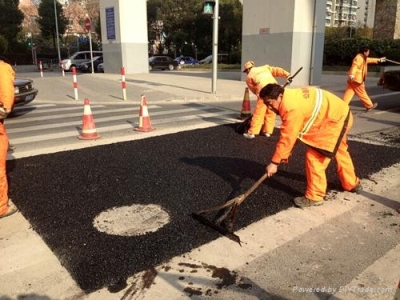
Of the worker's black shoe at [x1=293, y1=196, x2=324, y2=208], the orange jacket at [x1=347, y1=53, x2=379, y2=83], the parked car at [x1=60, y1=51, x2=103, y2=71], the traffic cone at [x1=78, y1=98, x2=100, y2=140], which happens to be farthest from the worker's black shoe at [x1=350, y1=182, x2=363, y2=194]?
the parked car at [x1=60, y1=51, x2=103, y2=71]

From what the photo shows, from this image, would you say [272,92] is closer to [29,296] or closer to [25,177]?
[29,296]

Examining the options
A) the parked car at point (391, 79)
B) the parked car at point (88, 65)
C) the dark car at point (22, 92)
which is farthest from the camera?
the parked car at point (88, 65)

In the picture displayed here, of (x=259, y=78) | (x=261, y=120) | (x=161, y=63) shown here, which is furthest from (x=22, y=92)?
(x=161, y=63)

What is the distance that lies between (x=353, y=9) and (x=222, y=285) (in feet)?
500

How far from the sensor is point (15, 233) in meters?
3.64

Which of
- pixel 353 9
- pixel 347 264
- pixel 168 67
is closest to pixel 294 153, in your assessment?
pixel 347 264

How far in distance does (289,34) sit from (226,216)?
46.9 feet

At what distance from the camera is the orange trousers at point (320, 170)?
4094mm

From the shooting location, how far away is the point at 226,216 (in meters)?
3.79

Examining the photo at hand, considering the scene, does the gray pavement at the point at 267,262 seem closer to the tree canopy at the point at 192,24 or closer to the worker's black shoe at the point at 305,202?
the worker's black shoe at the point at 305,202

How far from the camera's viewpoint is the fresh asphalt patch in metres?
3.25

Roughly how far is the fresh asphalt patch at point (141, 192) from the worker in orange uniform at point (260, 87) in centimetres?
37

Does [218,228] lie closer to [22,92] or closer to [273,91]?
[273,91]

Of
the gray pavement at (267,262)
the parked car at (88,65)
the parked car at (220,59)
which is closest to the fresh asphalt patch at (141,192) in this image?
the gray pavement at (267,262)
